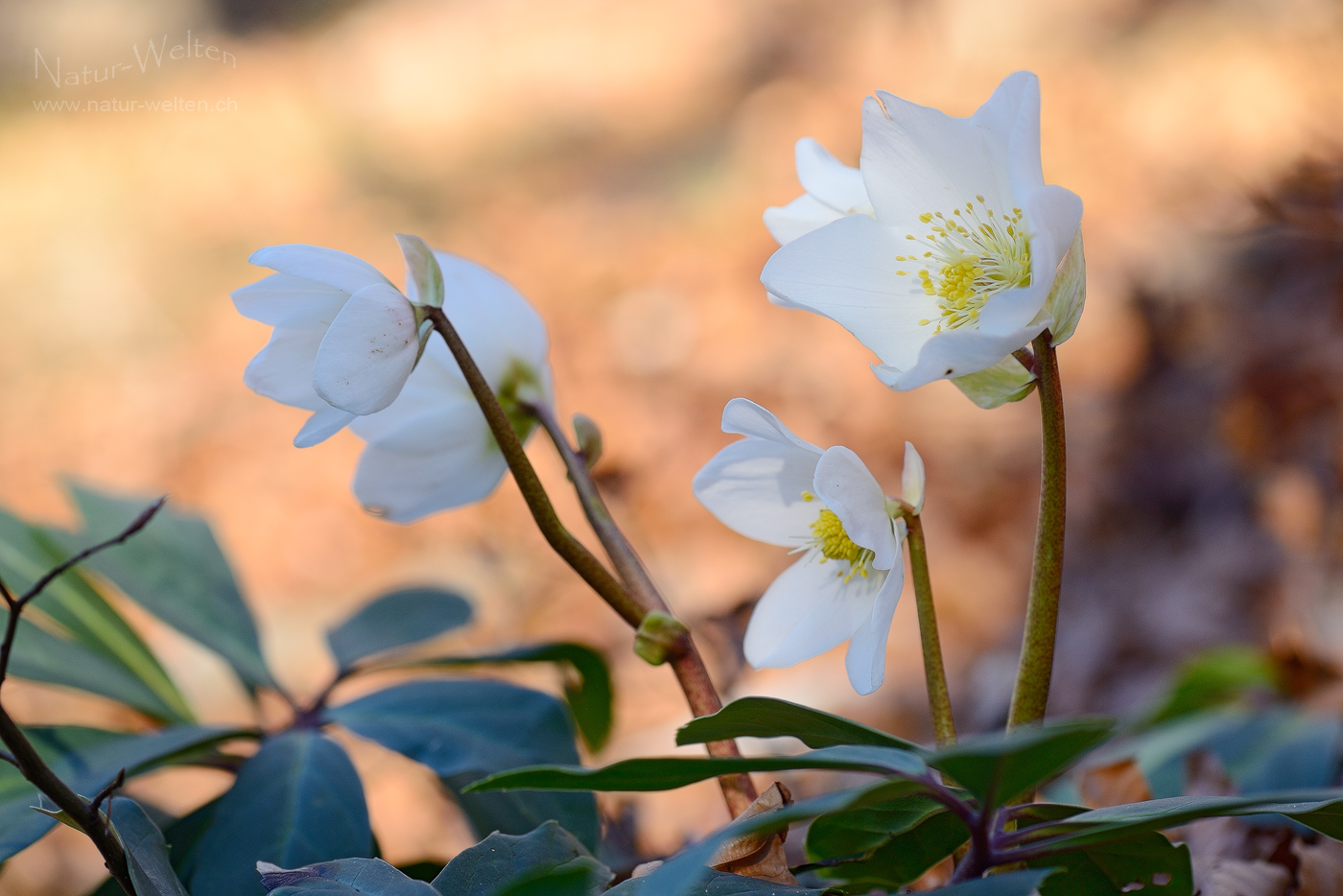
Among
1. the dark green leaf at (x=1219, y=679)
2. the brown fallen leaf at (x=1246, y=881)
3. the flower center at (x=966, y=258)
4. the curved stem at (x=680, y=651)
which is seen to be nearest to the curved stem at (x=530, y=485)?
the curved stem at (x=680, y=651)

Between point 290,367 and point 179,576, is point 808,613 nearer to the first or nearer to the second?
point 290,367

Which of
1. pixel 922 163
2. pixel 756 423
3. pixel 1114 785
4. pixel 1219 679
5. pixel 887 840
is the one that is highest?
pixel 922 163

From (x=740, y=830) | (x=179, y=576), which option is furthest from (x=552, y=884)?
(x=179, y=576)

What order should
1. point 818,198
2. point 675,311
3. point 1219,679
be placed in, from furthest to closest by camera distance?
1. point 675,311
2. point 1219,679
3. point 818,198

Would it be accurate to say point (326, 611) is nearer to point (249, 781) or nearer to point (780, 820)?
point (249, 781)

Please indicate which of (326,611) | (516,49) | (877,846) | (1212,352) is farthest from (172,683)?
(516,49)

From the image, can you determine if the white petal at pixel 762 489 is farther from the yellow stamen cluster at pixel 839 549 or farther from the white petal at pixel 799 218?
the white petal at pixel 799 218

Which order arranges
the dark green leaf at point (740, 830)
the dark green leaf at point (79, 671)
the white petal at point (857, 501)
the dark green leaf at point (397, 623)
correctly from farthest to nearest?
the dark green leaf at point (397, 623) → the dark green leaf at point (79, 671) → the white petal at point (857, 501) → the dark green leaf at point (740, 830)
